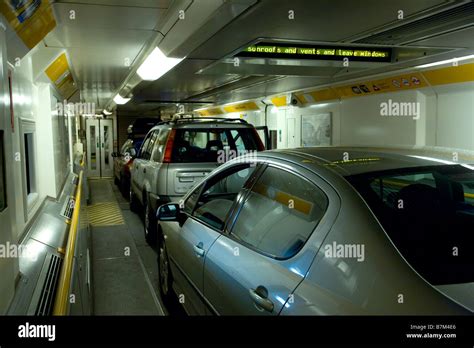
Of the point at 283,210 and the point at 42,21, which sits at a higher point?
the point at 42,21

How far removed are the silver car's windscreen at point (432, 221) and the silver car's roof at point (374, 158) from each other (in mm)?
62

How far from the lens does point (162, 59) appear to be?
21.0 ft

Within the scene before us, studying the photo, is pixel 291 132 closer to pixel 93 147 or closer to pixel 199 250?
pixel 93 147

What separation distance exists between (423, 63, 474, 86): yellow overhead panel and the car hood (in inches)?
248

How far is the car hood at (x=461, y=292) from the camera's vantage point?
161cm

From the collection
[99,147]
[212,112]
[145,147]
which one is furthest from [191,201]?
[212,112]

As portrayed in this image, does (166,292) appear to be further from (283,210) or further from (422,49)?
(422,49)

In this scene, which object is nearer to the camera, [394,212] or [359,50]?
[394,212]

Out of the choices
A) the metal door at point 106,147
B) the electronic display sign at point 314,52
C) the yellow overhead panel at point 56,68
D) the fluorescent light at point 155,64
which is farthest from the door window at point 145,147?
the metal door at point 106,147

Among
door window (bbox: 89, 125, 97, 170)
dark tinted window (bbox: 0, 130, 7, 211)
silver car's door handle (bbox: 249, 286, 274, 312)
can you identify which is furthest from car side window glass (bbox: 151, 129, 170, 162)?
door window (bbox: 89, 125, 97, 170)
